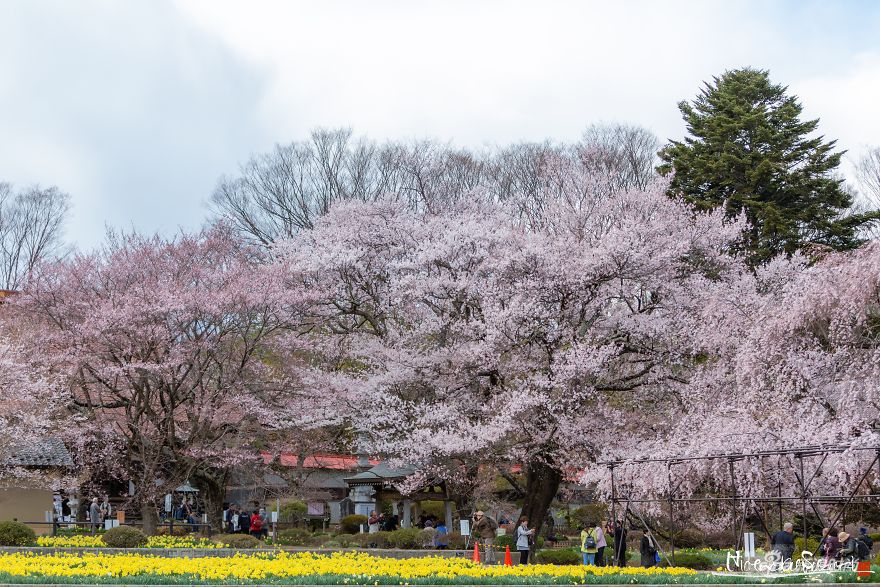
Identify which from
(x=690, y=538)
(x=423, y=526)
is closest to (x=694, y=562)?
(x=690, y=538)

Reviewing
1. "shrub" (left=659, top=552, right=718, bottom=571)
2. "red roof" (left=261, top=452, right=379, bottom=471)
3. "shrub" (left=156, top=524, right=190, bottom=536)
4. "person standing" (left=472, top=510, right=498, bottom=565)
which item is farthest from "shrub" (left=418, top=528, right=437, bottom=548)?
"red roof" (left=261, top=452, right=379, bottom=471)

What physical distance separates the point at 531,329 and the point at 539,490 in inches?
175

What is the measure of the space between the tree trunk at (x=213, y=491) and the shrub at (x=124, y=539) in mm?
5507

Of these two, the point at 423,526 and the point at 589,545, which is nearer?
the point at 589,545

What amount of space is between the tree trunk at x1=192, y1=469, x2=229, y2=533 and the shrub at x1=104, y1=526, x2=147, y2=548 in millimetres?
5507

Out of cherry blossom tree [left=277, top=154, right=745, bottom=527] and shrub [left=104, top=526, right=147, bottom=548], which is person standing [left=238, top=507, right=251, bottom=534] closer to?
cherry blossom tree [left=277, top=154, right=745, bottom=527]

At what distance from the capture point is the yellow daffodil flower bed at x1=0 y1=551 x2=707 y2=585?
43.9ft

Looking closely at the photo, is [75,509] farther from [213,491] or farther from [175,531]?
[213,491]

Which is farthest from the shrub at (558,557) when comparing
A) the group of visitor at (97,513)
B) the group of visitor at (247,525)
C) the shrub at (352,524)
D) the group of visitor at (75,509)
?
the group of visitor at (75,509)

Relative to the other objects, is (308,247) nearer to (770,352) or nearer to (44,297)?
(44,297)

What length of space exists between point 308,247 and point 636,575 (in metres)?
18.2

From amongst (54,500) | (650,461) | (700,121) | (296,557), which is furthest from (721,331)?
(54,500)

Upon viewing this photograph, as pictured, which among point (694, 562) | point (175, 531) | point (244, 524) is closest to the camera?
point (694, 562)

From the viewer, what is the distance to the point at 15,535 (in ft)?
75.8
